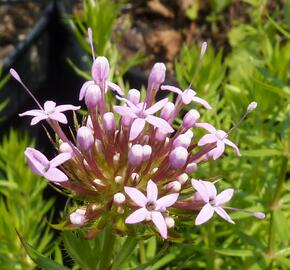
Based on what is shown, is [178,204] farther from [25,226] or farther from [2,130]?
[2,130]

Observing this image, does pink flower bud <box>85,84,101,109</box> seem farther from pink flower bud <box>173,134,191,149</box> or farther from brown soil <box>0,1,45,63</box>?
brown soil <box>0,1,45,63</box>

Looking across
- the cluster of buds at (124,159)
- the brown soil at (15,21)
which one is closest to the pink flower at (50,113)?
the cluster of buds at (124,159)

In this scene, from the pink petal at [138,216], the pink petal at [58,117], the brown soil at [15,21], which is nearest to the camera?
the pink petal at [138,216]

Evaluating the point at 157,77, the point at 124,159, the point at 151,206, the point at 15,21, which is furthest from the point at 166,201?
the point at 15,21

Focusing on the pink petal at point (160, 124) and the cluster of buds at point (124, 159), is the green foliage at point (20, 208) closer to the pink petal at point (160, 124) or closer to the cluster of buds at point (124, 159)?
the cluster of buds at point (124, 159)

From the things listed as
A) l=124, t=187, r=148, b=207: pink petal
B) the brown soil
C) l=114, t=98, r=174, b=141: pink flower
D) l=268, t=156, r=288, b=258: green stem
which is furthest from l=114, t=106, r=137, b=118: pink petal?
the brown soil

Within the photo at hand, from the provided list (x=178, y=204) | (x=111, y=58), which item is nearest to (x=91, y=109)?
(x=178, y=204)
